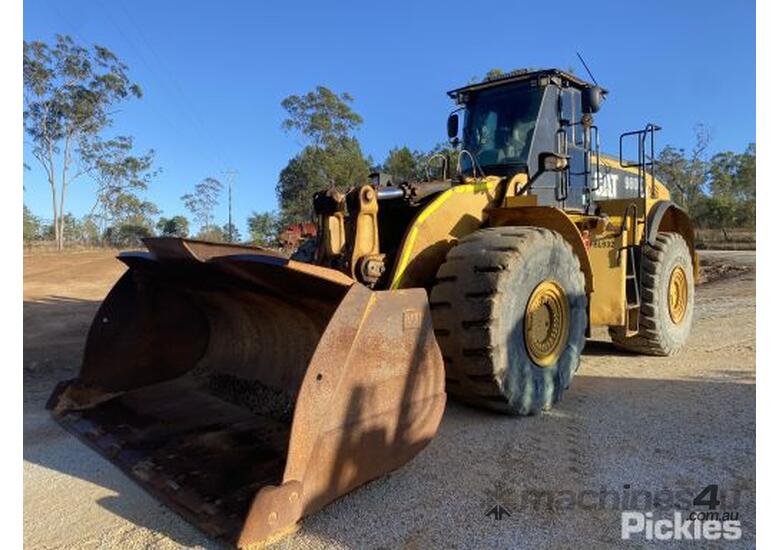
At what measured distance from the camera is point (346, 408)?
9.79 feet

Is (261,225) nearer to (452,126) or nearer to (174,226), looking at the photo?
(174,226)

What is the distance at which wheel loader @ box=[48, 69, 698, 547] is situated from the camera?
301cm

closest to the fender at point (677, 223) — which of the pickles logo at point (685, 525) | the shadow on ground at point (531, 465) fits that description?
the shadow on ground at point (531, 465)

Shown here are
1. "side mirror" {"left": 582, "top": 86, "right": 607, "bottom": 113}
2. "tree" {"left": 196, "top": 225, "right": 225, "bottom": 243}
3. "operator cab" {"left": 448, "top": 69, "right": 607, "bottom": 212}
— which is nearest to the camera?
"side mirror" {"left": 582, "top": 86, "right": 607, "bottom": 113}

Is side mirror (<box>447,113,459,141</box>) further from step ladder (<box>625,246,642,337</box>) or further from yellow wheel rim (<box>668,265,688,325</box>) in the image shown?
yellow wheel rim (<box>668,265,688,325</box>)

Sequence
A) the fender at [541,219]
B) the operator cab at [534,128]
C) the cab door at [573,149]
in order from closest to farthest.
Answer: the fender at [541,219]
the operator cab at [534,128]
the cab door at [573,149]

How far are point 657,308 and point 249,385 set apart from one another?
16.0 ft

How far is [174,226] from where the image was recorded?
200ft

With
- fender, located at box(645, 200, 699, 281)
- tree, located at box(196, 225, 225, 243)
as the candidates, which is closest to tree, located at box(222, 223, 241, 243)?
tree, located at box(196, 225, 225, 243)

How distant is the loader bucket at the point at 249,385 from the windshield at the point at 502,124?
9.60 feet

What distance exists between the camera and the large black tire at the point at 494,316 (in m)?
4.12

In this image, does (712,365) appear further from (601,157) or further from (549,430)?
(549,430)

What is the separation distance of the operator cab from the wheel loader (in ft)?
0.07

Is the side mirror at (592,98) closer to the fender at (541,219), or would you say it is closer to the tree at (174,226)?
the fender at (541,219)
